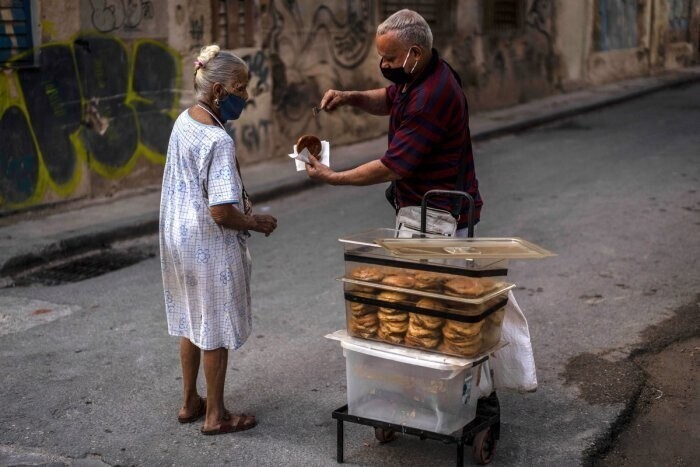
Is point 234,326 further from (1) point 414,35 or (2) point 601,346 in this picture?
(2) point 601,346

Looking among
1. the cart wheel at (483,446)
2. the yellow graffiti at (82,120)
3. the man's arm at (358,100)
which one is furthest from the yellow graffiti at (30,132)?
the cart wheel at (483,446)

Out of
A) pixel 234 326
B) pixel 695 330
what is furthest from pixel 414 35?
pixel 695 330

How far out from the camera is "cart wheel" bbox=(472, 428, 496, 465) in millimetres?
4387

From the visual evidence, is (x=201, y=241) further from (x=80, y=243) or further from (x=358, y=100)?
(x=80, y=243)

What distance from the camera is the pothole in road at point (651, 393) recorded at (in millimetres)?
4605

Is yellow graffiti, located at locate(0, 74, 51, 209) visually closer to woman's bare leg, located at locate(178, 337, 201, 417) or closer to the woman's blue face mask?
woman's bare leg, located at locate(178, 337, 201, 417)

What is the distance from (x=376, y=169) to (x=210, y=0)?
7469mm

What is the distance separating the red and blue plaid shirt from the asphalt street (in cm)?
116

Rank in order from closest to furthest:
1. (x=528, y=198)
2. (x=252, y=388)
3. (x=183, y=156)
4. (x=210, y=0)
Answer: (x=183, y=156)
(x=252, y=388)
(x=528, y=198)
(x=210, y=0)

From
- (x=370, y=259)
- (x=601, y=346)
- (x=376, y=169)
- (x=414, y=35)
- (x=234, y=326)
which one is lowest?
(x=601, y=346)

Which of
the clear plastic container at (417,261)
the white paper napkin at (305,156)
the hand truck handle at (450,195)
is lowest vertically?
the clear plastic container at (417,261)

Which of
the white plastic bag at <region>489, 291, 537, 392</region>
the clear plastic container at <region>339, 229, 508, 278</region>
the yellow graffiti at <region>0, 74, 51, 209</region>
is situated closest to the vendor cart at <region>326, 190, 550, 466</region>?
the clear plastic container at <region>339, 229, 508, 278</region>

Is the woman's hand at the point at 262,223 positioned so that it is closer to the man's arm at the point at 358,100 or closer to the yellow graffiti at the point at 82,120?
the man's arm at the point at 358,100

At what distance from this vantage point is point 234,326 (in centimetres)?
459
